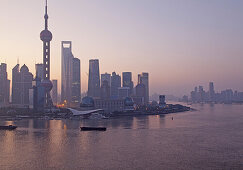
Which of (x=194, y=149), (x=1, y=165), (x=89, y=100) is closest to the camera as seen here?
(x=1, y=165)

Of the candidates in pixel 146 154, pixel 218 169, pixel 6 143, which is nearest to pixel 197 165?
pixel 218 169

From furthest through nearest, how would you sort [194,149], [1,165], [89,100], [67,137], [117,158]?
[89,100] < [67,137] < [194,149] < [117,158] < [1,165]

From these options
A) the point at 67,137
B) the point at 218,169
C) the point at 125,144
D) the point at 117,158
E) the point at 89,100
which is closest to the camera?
the point at 218,169

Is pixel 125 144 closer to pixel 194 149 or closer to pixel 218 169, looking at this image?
pixel 194 149

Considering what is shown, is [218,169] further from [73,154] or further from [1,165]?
[1,165]

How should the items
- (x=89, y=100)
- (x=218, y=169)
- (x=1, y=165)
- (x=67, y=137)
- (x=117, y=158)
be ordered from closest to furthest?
(x=218, y=169) → (x=1, y=165) → (x=117, y=158) → (x=67, y=137) → (x=89, y=100)

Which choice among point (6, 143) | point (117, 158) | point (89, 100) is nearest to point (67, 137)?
point (6, 143)

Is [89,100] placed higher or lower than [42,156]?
higher

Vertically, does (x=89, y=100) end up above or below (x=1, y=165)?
above

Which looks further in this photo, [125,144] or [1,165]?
[125,144]
